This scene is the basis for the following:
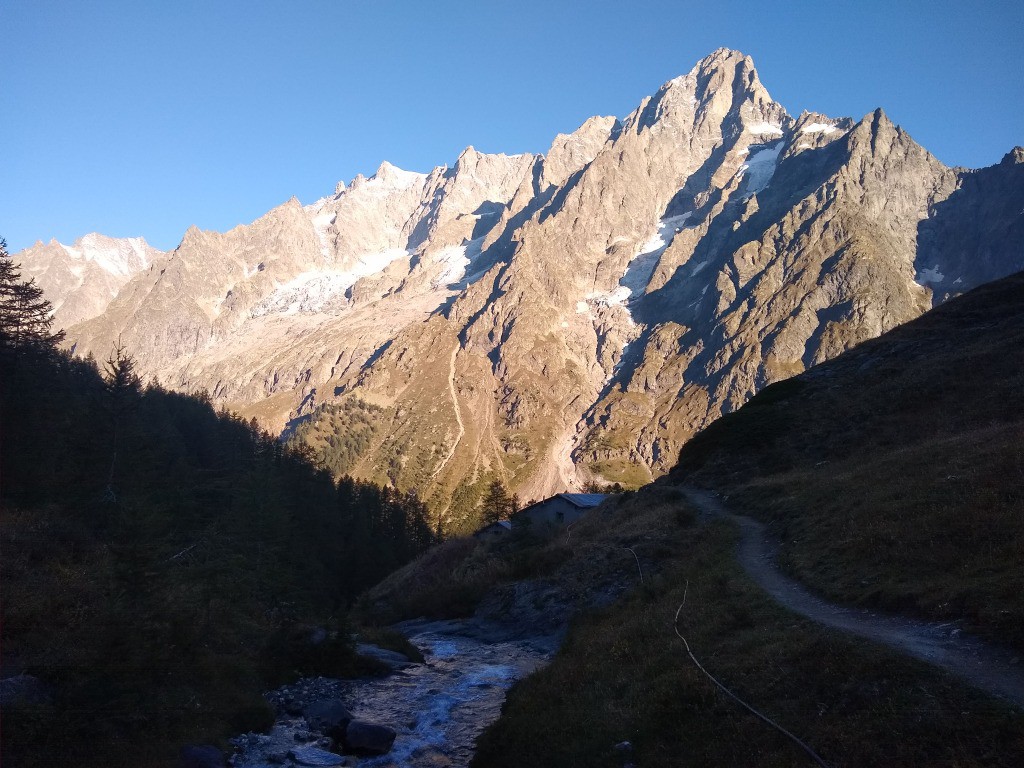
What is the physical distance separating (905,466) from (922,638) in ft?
58.9

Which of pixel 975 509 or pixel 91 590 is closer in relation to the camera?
pixel 975 509

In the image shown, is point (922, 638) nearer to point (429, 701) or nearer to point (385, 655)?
point (429, 701)

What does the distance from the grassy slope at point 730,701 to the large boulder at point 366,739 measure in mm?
3186

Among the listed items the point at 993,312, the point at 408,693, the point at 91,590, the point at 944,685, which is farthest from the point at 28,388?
the point at 993,312

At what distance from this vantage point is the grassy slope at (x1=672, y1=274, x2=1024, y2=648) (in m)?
17.5

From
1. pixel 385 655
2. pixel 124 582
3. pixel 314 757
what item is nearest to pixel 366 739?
pixel 314 757

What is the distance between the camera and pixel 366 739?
19.9m

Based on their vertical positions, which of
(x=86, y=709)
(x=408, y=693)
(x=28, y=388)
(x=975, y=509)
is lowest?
(x=408, y=693)

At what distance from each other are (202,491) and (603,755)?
5510cm

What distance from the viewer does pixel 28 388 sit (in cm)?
5038

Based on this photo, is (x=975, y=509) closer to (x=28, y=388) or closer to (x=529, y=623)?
(x=529, y=623)

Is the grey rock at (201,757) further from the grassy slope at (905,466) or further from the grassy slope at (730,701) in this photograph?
the grassy slope at (905,466)

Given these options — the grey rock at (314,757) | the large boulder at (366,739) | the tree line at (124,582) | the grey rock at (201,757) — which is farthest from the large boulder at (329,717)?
the grey rock at (201,757)

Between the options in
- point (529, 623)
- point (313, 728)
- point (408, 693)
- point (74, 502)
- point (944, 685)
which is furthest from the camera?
point (74, 502)
